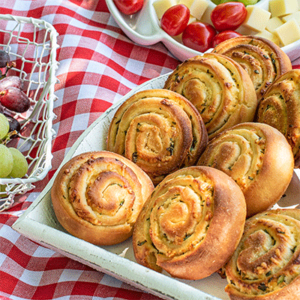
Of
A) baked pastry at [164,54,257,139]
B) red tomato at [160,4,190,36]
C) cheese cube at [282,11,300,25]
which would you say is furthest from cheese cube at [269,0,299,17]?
baked pastry at [164,54,257,139]

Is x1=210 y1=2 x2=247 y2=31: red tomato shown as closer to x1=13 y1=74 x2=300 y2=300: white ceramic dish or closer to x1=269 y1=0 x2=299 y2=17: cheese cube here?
x1=269 y1=0 x2=299 y2=17: cheese cube

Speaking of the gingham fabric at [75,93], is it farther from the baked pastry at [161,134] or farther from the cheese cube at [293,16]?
the baked pastry at [161,134]

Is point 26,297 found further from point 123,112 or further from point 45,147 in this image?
point 123,112

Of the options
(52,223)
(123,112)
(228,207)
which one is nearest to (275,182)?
(228,207)

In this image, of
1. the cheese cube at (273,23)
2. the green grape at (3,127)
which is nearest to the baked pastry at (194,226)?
the green grape at (3,127)

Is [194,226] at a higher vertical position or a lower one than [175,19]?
lower

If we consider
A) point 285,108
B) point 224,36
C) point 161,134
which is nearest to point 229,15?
point 224,36

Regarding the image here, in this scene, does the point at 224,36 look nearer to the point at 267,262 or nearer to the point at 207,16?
the point at 207,16
